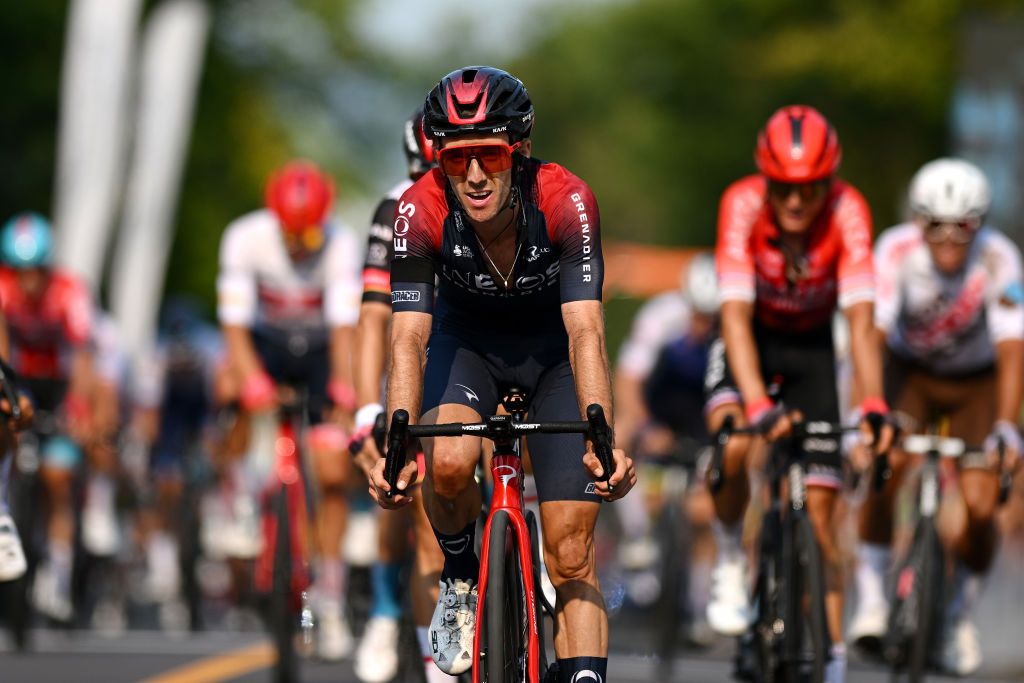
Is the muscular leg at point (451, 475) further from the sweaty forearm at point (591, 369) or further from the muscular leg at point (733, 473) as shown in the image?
the muscular leg at point (733, 473)

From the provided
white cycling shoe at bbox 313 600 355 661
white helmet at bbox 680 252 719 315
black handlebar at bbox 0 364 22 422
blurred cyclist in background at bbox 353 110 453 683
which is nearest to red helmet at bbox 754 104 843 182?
blurred cyclist in background at bbox 353 110 453 683

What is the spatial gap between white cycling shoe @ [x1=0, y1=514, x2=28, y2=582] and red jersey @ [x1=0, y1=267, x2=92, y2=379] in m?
5.59

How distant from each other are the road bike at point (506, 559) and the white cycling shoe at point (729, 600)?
10.1 feet

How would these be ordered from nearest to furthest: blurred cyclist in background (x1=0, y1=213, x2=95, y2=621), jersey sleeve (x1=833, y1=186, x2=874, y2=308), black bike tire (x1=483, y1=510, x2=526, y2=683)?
black bike tire (x1=483, y1=510, x2=526, y2=683) → jersey sleeve (x1=833, y1=186, x2=874, y2=308) → blurred cyclist in background (x1=0, y1=213, x2=95, y2=621)

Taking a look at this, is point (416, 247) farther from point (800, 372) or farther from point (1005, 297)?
point (1005, 297)

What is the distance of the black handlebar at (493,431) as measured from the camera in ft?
23.3

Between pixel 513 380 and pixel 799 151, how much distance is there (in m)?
2.28

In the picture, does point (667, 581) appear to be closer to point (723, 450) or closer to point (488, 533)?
point (723, 450)

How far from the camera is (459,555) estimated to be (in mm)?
7820

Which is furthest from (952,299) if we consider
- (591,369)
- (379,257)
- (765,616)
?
(591,369)

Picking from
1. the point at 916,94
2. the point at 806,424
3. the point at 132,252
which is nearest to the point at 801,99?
the point at 916,94

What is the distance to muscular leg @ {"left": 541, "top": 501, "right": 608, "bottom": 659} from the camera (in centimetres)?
754

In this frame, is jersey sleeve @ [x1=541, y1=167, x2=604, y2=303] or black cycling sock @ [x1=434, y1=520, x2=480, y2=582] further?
black cycling sock @ [x1=434, y1=520, x2=480, y2=582]

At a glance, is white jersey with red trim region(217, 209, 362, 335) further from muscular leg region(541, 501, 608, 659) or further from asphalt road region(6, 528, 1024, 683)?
muscular leg region(541, 501, 608, 659)
